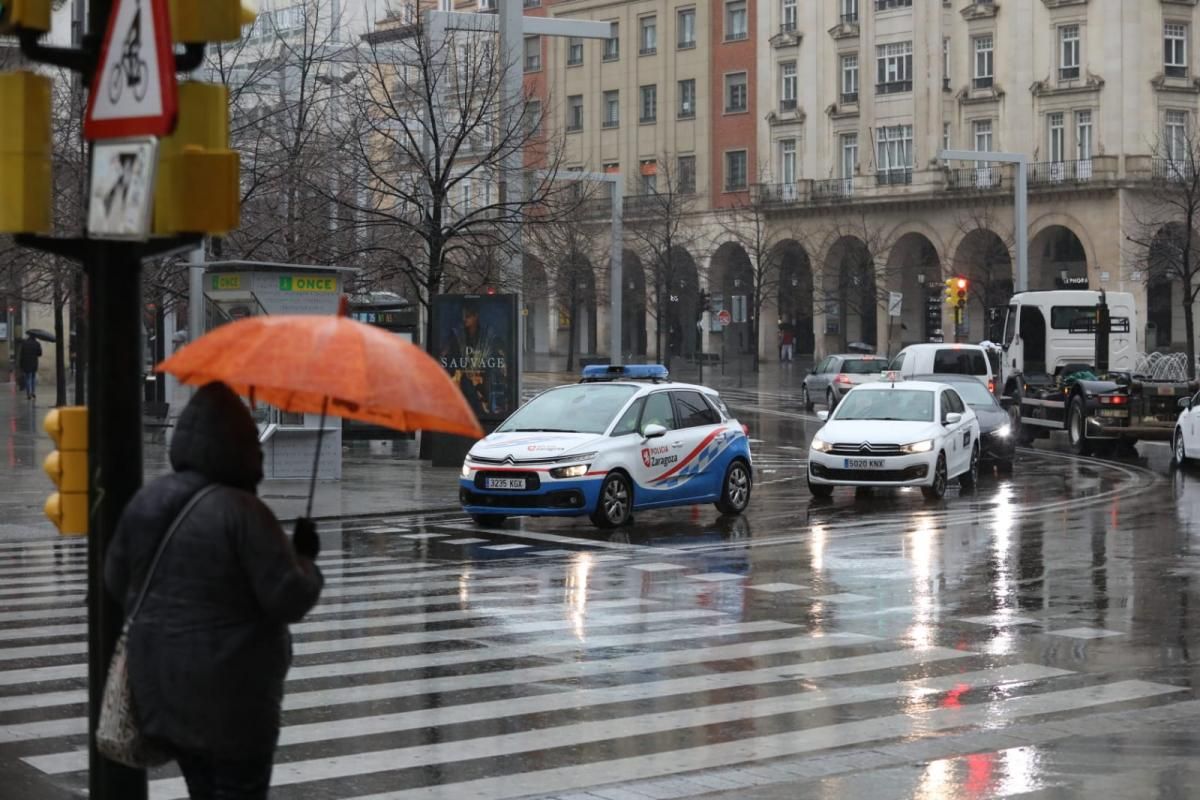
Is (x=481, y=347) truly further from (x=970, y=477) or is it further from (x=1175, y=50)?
(x=1175, y=50)

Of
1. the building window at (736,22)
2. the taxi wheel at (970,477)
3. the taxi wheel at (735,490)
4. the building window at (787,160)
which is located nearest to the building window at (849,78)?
the building window at (787,160)

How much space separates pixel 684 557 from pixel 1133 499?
9.54 m

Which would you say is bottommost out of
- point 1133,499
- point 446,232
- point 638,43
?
point 1133,499

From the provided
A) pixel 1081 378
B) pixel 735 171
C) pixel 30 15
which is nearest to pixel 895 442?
pixel 1081 378

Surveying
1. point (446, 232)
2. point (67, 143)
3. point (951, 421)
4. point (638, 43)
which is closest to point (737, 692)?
point (951, 421)

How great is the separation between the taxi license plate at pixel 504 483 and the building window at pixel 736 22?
70.4 m

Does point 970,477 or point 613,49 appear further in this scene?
point 613,49

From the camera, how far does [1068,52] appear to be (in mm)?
74625

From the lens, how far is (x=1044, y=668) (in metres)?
12.1

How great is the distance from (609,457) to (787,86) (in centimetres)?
6811

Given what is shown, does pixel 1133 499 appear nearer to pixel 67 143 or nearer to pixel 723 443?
pixel 723 443

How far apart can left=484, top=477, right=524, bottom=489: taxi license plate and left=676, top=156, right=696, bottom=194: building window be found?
7100cm

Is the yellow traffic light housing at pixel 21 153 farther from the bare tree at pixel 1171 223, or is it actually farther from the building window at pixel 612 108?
the building window at pixel 612 108

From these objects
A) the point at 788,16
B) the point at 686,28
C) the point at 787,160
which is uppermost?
the point at 686,28
